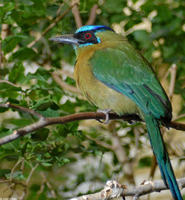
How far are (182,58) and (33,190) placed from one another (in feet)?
4.10

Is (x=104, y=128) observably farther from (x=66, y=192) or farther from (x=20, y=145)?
(x=20, y=145)

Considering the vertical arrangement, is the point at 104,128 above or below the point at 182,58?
below

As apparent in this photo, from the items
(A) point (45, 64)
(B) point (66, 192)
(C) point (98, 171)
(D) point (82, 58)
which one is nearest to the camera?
(D) point (82, 58)

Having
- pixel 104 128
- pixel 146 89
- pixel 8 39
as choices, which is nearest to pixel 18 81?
pixel 8 39

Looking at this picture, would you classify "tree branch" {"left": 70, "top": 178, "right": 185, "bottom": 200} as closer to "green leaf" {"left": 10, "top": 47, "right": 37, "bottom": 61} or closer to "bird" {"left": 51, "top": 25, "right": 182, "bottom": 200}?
"bird" {"left": 51, "top": 25, "right": 182, "bottom": 200}

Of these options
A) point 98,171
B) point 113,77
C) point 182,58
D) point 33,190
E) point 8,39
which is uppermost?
point 8,39

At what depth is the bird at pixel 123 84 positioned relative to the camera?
6.42 feet

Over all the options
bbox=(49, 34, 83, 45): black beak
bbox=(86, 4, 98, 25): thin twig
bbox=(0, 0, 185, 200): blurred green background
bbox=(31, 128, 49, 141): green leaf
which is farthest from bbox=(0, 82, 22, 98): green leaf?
bbox=(86, 4, 98, 25): thin twig

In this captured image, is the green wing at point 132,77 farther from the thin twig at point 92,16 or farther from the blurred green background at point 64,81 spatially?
the thin twig at point 92,16

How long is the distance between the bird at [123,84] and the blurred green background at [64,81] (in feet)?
0.45

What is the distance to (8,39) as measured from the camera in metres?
2.06

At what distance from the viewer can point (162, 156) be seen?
181cm

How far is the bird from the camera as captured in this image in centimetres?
196

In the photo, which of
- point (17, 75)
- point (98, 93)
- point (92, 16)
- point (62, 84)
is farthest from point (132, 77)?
point (92, 16)
